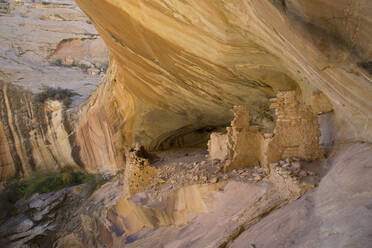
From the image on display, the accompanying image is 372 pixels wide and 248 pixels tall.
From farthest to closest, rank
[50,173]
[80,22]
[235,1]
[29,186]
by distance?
[80,22] → [50,173] → [29,186] → [235,1]

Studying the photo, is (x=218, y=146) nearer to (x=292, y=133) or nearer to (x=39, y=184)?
(x=292, y=133)

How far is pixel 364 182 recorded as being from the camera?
171 cm

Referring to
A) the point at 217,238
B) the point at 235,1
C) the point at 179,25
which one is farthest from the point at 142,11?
the point at 217,238

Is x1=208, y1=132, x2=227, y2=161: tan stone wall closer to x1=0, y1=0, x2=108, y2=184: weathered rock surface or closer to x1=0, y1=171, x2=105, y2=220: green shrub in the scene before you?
x1=0, y1=171, x2=105, y2=220: green shrub

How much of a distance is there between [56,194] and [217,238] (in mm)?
7840

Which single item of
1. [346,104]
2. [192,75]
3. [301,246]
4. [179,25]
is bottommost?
[301,246]

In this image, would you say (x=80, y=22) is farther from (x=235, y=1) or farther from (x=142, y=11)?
(x=235, y=1)

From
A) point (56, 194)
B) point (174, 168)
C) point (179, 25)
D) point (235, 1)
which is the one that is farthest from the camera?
point (56, 194)

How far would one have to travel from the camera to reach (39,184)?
9.12 meters

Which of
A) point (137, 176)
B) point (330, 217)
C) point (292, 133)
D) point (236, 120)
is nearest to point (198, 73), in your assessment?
point (236, 120)

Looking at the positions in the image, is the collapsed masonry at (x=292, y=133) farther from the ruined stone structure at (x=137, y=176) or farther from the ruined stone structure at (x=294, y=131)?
the ruined stone structure at (x=137, y=176)

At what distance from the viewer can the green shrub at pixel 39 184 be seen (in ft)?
28.5

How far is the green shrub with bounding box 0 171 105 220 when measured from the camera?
8.68 m

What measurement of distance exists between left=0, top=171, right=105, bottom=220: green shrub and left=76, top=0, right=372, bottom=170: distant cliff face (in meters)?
1.73
